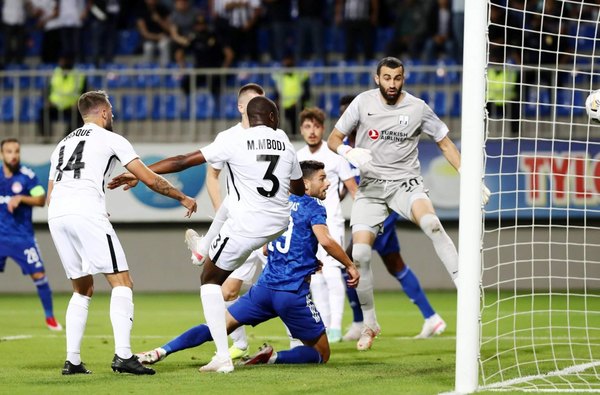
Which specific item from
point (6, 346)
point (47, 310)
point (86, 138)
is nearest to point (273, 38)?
point (47, 310)

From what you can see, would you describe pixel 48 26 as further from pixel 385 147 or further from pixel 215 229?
pixel 215 229

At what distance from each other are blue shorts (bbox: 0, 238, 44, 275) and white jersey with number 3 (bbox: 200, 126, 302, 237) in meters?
A: 5.61

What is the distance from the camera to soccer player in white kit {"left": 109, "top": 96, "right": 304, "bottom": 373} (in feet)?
25.8

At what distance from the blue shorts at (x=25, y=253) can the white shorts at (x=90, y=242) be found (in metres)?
5.05

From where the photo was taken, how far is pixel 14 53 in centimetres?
2145

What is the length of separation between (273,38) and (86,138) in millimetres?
13293

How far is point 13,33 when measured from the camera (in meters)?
21.6

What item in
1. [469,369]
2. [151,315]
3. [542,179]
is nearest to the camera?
[469,369]

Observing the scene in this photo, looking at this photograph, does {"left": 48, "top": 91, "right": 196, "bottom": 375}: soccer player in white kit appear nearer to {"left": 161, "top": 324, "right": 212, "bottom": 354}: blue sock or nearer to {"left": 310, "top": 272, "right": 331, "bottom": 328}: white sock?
{"left": 161, "top": 324, "right": 212, "bottom": 354}: blue sock

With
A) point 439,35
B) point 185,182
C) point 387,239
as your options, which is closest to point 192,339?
point 387,239

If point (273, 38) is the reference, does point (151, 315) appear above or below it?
below

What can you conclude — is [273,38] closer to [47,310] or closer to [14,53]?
[14,53]

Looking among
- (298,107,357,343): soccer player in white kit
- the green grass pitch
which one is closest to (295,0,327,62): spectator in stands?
the green grass pitch

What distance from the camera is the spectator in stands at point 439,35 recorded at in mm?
19969
